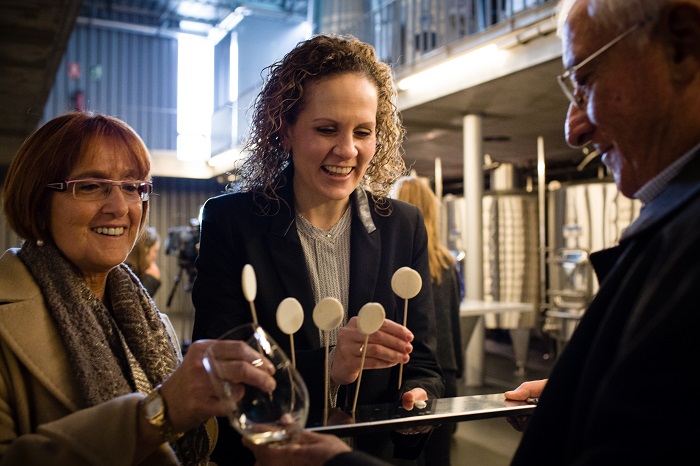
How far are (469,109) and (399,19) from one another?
118cm

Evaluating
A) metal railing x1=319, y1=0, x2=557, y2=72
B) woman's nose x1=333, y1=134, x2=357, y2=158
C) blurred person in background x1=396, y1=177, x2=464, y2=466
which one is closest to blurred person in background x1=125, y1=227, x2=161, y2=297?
blurred person in background x1=396, y1=177, x2=464, y2=466

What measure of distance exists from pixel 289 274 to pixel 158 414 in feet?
1.53

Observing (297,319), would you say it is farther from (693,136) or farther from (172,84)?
(172,84)

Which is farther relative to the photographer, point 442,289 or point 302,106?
point 442,289

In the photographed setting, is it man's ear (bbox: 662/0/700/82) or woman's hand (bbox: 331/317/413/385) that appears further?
woman's hand (bbox: 331/317/413/385)

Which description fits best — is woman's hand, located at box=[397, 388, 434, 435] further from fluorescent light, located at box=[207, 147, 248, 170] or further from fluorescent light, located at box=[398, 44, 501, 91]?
fluorescent light, located at box=[207, 147, 248, 170]

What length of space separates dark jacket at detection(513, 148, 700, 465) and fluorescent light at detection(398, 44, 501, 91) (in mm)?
5042

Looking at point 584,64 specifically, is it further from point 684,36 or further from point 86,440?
point 86,440

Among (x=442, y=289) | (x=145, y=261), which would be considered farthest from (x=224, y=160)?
(x=442, y=289)

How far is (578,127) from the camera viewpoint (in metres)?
0.95

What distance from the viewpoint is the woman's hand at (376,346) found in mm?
1105

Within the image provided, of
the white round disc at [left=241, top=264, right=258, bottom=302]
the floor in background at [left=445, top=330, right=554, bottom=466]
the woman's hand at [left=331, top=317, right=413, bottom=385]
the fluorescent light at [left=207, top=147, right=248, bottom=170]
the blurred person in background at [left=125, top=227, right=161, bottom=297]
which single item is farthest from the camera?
the fluorescent light at [left=207, top=147, right=248, bottom=170]

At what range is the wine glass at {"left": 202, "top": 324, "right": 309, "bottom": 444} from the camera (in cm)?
86

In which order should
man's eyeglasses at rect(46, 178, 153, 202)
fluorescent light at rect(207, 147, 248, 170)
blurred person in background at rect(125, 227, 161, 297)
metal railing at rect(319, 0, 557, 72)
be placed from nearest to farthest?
man's eyeglasses at rect(46, 178, 153, 202) → blurred person in background at rect(125, 227, 161, 297) → metal railing at rect(319, 0, 557, 72) → fluorescent light at rect(207, 147, 248, 170)
